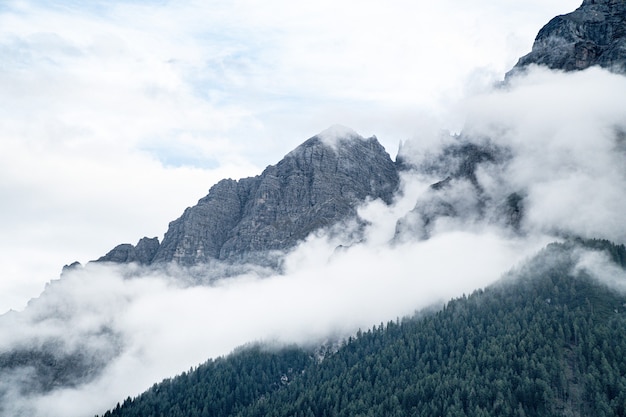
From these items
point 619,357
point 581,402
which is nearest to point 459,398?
point 581,402

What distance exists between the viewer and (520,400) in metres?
194

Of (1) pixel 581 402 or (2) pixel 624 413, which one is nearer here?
(2) pixel 624 413

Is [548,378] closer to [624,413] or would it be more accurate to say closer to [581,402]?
[581,402]

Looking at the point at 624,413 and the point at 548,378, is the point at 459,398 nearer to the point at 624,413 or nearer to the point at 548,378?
the point at 548,378

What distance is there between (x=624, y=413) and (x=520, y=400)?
91.3 feet

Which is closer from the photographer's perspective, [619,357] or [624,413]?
[624,413]

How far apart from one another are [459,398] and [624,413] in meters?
44.4

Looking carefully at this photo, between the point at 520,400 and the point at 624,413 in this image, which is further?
the point at 520,400

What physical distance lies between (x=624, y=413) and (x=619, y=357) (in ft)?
81.0

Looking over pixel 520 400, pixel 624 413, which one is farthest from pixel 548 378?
pixel 624 413

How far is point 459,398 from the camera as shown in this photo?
19938 cm

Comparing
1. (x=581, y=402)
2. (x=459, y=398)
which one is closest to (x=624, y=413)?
(x=581, y=402)

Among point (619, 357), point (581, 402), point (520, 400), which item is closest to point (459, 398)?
point (520, 400)

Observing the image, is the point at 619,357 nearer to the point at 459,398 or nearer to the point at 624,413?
the point at 624,413
